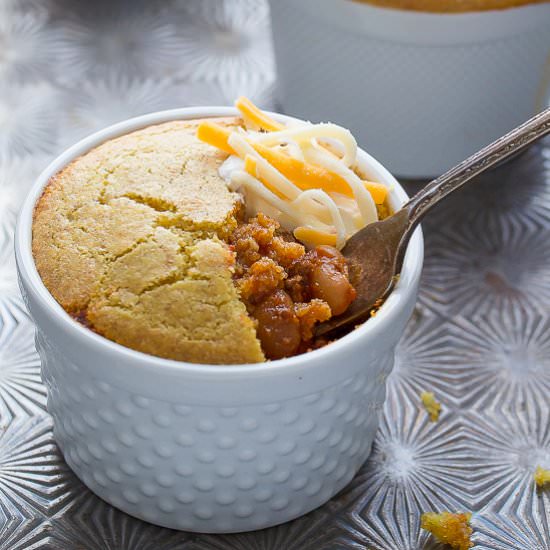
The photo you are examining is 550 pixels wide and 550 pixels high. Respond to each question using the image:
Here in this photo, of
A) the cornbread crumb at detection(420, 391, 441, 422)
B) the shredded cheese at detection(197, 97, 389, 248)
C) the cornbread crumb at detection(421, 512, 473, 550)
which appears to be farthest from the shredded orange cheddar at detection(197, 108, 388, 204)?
the cornbread crumb at detection(421, 512, 473, 550)

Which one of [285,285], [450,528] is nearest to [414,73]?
[285,285]

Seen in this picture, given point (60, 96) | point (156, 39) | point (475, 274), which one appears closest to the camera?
point (475, 274)

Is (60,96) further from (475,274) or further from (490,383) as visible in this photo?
(490,383)

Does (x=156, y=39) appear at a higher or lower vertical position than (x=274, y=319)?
lower

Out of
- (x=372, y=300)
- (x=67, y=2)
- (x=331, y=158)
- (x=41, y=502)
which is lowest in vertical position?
(x=41, y=502)

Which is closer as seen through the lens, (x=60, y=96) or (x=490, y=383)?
Answer: (x=490, y=383)

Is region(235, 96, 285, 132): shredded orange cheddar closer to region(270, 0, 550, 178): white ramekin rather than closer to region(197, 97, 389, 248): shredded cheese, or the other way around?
region(197, 97, 389, 248): shredded cheese

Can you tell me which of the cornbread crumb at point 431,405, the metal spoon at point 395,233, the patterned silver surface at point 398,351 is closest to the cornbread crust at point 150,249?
the metal spoon at point 395,233

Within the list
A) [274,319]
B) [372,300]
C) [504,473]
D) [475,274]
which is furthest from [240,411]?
[475,274]
